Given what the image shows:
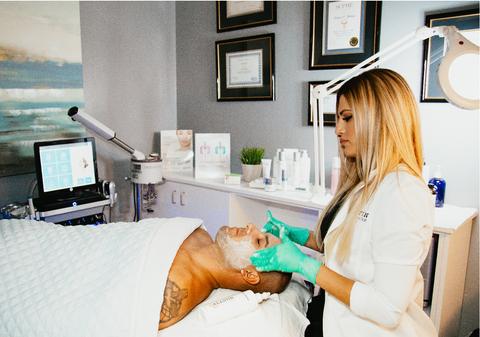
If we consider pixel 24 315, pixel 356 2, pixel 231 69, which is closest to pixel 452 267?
pixel 356 2

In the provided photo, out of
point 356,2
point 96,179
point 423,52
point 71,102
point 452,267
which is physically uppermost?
point 356,2

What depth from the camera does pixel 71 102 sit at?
225cm

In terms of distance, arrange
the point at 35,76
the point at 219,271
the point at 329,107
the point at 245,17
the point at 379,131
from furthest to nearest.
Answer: the point at 245,17 < the point at 329,107 < the point at 35,76 < the point at 219,271 < the point at 379,131

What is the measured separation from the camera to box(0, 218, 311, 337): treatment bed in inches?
42.6

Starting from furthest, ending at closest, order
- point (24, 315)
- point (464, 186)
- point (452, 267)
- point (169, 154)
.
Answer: point (169, 154) → point (464, 186) → point (452, 267) → point (24, 315)

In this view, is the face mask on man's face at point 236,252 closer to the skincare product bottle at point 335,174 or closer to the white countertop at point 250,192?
the white countertop at point 250,192

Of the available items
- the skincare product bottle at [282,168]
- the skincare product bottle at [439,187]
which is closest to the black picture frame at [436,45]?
the skincare product bottle at [439,187]

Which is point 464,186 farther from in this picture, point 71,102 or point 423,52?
point 71,102

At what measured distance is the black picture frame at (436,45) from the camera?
172 cm

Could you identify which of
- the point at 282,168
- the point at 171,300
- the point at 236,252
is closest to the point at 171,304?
the point at 171,300

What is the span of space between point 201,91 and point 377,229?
2137 mm

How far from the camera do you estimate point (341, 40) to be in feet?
6.98

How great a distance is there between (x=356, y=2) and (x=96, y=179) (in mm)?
1834

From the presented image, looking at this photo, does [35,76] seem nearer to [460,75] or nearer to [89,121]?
[89,121]
